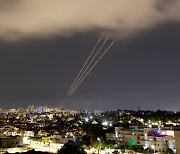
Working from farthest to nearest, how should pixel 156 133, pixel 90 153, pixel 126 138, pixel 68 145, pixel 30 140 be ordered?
pixel 30 140 < pixel 126 138 < pixel 156 133 < pixel 90 153 < pixel 68 145

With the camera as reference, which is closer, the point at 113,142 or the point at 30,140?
the point at 113,142

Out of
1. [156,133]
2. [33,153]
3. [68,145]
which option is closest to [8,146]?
[33,153]

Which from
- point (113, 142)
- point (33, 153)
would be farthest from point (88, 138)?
point (33, 153)

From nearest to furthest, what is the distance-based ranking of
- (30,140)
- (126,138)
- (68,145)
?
(68,145)
(126,138)
(30,140)

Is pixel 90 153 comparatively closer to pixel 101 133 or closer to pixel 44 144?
pixel 44 144

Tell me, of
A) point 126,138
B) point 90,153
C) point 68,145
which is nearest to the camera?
point 68,145

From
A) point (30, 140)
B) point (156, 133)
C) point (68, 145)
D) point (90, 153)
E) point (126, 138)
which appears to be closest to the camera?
point (68, 145)

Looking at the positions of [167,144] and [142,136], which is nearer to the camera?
[167,144]

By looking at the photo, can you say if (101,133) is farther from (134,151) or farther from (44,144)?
(134,151)
